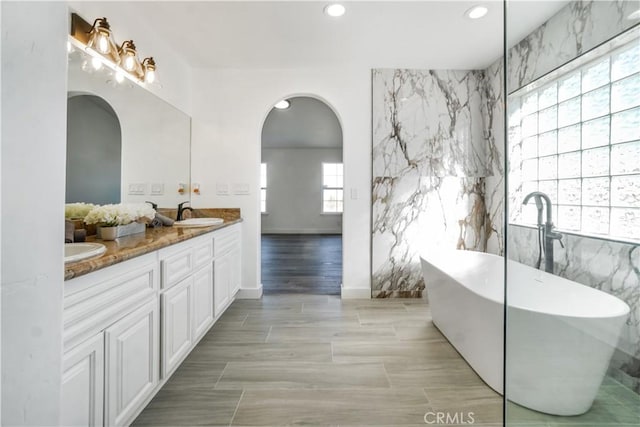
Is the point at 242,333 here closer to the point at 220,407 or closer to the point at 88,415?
the point at 220,407

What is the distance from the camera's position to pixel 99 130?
177 cm

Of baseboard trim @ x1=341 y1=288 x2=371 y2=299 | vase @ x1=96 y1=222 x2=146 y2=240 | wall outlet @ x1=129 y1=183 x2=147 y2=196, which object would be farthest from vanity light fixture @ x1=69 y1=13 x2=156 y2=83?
baseboard trim @ x1=341 y1=288 x2=371 y2=299

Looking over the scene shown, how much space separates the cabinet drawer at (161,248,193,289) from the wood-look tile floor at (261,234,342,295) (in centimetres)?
158

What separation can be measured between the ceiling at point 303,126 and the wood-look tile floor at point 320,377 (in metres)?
4.42

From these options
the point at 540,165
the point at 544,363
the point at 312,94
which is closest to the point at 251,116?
the point at 312,94

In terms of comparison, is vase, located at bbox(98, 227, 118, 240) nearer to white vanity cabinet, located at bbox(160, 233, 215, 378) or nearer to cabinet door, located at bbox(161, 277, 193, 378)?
white vanity cabinet, located at bbox(160, 233, 215, 378)

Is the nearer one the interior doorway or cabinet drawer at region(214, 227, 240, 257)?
cabinet drawer at region(214, 227, 240, 257)

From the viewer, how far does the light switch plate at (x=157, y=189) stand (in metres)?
2.41

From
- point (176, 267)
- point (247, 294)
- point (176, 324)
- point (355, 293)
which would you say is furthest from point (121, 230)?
point (355, 293)

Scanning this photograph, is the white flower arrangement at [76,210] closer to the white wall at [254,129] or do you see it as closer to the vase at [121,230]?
the vase at [121,230]

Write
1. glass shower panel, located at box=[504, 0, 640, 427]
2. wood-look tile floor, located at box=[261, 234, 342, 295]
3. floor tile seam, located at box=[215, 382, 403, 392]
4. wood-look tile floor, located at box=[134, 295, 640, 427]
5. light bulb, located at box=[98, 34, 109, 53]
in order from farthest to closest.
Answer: wood-look tile floor, located at box=[261, 234, 342, 295] < light bulb, located at box=[98, 34, 109, 53] < floor tile seam, located at box=[215, 382, 403, 392] < wood-look tile floor, located at box=[134, 295, 640, 427] < glass shower panel, located at box=[504, 0, 640, 427]

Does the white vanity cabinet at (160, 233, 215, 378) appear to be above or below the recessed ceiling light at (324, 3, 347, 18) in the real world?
below

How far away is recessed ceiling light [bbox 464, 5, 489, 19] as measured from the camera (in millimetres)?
2111

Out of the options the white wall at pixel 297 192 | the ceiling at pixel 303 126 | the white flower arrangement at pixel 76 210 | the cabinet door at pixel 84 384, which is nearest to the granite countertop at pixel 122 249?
the white flower arrangement at pixel 76 210
